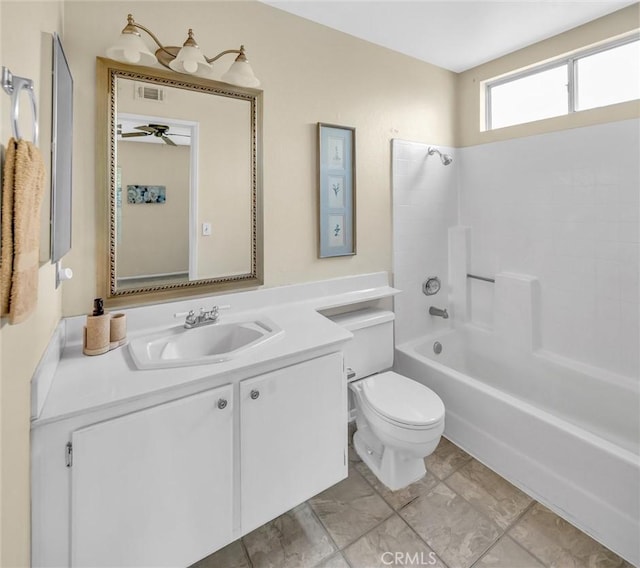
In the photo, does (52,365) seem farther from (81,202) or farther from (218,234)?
(218,234)

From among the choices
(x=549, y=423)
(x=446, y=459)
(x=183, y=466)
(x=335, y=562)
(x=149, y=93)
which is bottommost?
(x=335, y=562)

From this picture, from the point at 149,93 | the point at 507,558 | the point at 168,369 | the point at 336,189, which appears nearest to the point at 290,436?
the point at 168,369

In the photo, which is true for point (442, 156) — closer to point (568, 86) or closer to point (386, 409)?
point (568, 86)

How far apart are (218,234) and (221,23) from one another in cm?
101

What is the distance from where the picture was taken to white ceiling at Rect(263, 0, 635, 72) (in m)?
1.84

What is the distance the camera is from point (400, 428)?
64.4 inches

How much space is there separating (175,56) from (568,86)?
235 centimetres

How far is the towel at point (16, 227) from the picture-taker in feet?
1.97

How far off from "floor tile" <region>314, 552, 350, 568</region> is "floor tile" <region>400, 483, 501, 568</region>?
0.37 m

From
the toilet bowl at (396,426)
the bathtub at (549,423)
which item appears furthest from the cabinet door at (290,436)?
the bathtub at (549,423)

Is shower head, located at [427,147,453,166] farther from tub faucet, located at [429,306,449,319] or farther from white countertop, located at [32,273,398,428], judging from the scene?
white countertop, located at [32,273,398,428]

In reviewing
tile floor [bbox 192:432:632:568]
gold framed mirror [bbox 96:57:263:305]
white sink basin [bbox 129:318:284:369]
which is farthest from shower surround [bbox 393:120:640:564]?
white sink basin [bbox 129:318:284:369]

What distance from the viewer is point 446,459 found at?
2014 mm

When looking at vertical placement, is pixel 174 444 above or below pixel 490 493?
above
